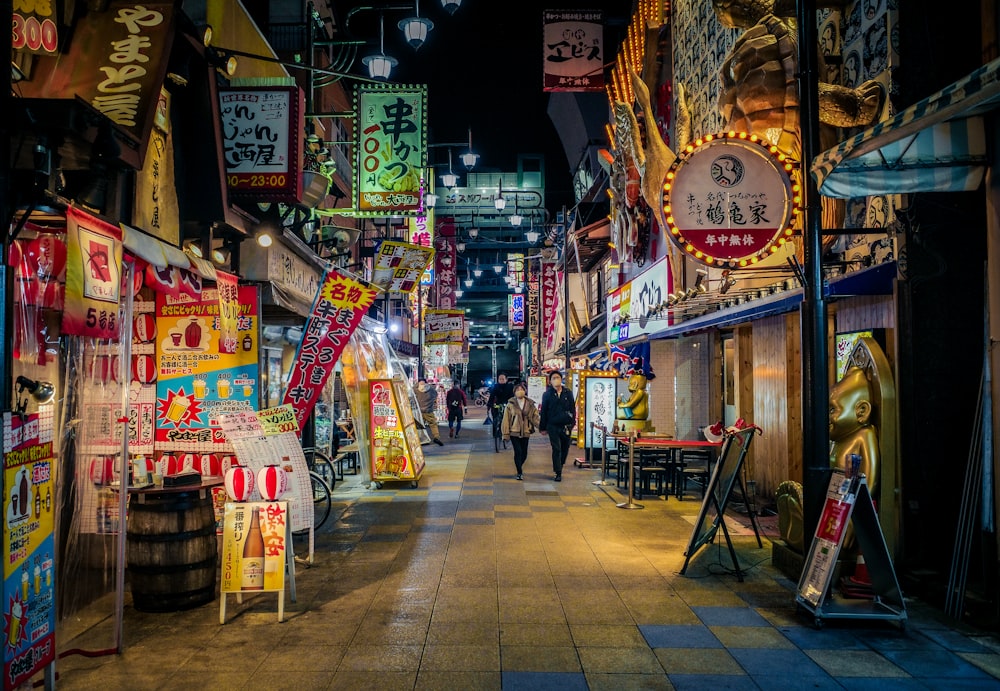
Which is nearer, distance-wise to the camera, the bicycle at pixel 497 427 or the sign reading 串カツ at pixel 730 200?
the sign reading 串カツ at pixel 730 200

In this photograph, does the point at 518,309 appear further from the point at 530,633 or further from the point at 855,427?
the point at 530,633

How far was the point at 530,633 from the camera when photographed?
611cm

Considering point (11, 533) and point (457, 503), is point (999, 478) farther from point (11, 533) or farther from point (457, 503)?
point (457, 503)

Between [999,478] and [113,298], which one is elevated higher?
[113,298]

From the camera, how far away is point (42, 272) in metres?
5.85

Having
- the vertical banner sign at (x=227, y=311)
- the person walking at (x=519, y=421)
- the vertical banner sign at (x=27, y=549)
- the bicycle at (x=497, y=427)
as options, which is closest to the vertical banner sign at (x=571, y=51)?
the bicycle at (x=497, y=427)

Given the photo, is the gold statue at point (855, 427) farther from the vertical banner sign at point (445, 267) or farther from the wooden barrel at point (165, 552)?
the vertical banner sign at point (445, 267)

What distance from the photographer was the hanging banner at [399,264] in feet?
55.8

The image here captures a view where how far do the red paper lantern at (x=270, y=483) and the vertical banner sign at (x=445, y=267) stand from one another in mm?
37359

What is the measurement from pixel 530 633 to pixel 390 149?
38.1ft

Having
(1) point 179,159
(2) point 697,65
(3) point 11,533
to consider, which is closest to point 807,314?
(3) point 11,533

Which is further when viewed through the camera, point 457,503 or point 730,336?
point 730,336

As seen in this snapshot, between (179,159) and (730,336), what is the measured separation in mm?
11785

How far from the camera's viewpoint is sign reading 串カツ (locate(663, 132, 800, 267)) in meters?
8.62
